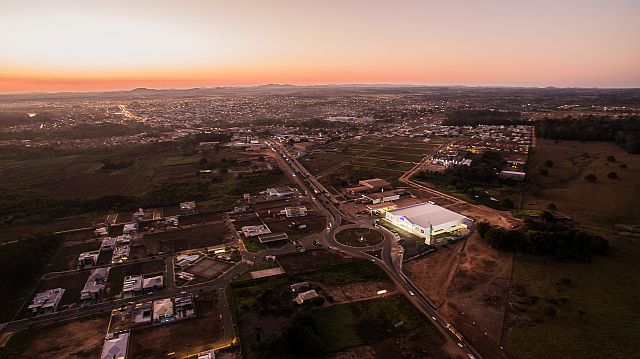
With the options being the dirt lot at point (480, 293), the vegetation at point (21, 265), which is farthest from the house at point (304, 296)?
the vegetation at point (21, 265)

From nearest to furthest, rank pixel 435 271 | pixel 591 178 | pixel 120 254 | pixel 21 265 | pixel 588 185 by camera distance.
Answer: pixel 21 265 < pixel 435 271 < pixel 120 254 < pixel 588 185 < pixel 591 178

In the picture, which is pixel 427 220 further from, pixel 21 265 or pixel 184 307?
pixel 21 265

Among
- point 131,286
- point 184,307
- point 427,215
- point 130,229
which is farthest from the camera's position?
point 427,215

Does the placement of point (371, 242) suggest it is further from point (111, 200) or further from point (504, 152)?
point (504, 152)

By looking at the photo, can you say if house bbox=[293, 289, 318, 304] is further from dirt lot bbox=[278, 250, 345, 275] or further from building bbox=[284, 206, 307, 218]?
building bbox=[284, 206, 307, 218]

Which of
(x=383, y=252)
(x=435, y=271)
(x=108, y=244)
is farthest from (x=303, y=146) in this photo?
(x=435, y=271)

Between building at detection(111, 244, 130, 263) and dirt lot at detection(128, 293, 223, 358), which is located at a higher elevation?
building at detection(111, 244, 130, 263)

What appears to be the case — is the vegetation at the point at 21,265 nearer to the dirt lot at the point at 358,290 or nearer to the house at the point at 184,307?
the house at the point at 184,307

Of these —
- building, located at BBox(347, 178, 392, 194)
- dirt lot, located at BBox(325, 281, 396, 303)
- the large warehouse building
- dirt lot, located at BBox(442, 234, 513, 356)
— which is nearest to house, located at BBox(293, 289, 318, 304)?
dirt lot, located at BBox(325, 281, 396, 303)
